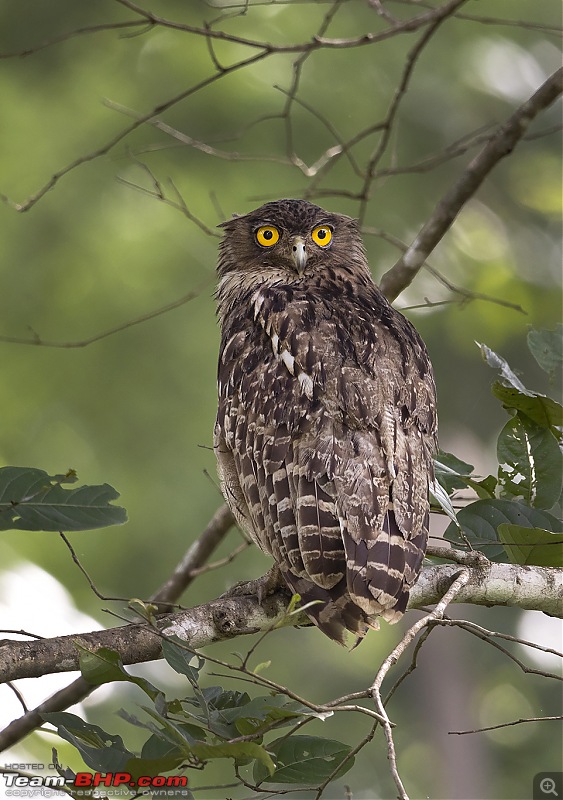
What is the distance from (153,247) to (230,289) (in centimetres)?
456

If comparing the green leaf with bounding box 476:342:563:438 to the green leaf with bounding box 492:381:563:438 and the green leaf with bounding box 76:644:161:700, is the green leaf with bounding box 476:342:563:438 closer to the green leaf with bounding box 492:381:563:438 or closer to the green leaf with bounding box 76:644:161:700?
the green leaf with bounding box 492:381:563:438

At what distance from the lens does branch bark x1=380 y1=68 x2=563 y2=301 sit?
4.06 metres

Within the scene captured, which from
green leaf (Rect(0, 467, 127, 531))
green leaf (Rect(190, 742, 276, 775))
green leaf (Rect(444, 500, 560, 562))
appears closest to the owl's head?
green leaf (Rect(444, 500, 560, 562))

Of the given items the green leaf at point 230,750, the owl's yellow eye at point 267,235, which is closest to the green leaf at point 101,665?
the green leaf at point 230,750

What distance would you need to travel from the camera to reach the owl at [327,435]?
2.87m

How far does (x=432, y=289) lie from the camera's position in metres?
9.77

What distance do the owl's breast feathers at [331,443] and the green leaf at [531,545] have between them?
26 cm

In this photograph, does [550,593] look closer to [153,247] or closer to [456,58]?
[153,247]

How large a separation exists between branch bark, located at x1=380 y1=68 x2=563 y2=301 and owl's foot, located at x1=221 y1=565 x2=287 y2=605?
1.67 meters

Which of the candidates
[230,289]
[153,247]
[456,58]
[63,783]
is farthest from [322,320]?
[456,58]

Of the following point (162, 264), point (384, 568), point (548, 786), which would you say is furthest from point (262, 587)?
point (162, 264)

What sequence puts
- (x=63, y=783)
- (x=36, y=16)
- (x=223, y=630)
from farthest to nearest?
(x=36, y=16) < (x=223, y=630) < (x=63, y=783)

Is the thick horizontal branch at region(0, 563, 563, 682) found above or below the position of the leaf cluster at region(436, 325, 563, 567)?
below

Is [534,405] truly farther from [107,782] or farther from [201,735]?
[107,782]
